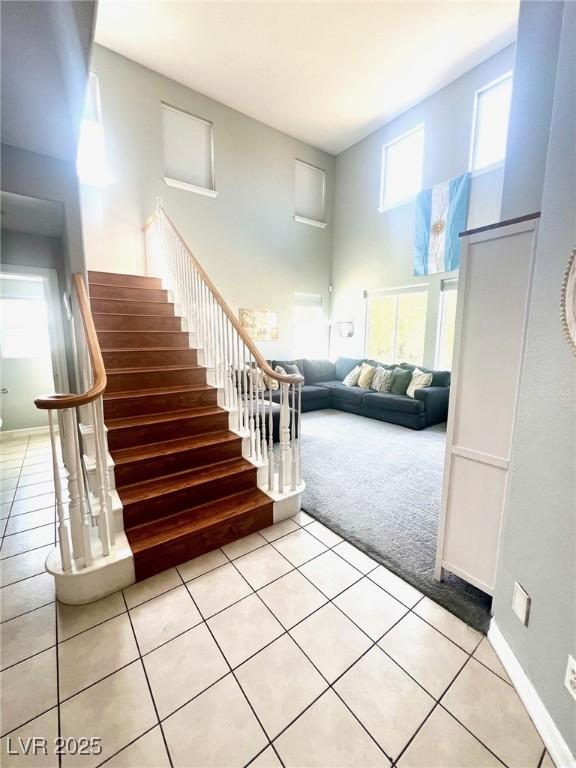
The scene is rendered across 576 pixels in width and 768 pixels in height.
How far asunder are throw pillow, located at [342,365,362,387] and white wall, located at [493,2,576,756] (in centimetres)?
450

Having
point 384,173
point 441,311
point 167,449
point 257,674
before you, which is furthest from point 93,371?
point 384,173

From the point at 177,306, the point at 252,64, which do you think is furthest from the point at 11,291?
the point at 252,64

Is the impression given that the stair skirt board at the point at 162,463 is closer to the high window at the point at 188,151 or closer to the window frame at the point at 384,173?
the high window at the point at 188,151

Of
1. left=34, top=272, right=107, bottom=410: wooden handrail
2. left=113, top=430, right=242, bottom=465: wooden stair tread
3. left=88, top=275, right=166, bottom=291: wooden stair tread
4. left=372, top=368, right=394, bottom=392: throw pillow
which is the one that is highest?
left=88, top=275, right=166, bottom=291: wooden stair tread

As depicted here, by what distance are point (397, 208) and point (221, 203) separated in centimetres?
311

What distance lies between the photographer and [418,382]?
15.6 ft

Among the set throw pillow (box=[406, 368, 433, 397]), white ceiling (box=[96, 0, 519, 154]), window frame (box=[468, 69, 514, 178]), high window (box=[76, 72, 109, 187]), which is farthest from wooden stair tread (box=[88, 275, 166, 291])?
window frame (box=[468, 69, 514, 178])

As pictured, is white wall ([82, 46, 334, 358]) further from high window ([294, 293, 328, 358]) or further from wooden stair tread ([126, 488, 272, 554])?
wooden stair tread ([126, 488, 272, 554])

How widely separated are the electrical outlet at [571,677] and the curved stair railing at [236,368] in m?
1.60

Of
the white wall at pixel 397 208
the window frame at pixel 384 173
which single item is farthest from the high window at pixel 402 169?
the white wall at pixel 397 208

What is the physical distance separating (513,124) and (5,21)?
2298mm

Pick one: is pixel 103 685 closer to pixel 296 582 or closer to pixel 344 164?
pixel 296 582

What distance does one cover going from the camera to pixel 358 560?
193 centimetres

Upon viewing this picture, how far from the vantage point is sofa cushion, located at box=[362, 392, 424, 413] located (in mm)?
4430
